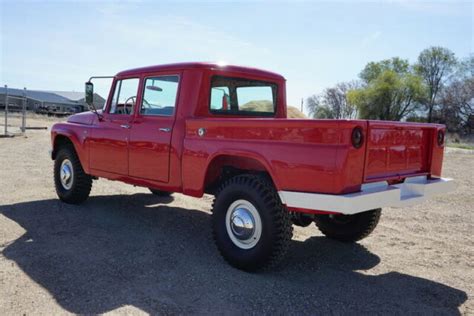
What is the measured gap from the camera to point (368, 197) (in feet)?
11.3

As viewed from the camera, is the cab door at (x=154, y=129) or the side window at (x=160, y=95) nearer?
the cab door at (x=154, y=129)

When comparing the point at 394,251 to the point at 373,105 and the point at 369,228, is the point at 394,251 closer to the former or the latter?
the point at 369,228

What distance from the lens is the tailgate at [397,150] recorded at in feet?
12.0

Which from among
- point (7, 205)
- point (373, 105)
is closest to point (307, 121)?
point (7, 205)

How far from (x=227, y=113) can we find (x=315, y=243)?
1900 mm

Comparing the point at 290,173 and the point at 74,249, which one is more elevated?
the point at 290,173

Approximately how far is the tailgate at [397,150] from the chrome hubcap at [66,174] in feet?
15.0

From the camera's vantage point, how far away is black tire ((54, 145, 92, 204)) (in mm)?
6352

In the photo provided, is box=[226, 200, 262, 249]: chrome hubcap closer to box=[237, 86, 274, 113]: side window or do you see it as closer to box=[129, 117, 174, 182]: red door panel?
box=[129, 117, 174, 182]: red door panel

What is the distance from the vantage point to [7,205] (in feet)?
20.7

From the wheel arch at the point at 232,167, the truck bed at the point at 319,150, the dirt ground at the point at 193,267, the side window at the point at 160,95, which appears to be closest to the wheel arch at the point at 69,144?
the dirt ground at the point at 193,267

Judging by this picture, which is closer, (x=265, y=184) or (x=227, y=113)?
(x=265, y=184)

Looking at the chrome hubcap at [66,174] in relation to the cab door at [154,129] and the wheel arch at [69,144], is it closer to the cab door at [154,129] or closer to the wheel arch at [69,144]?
the wheel arch at [69,144]

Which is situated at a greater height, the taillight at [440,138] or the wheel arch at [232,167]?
the taillight at [440,138]
